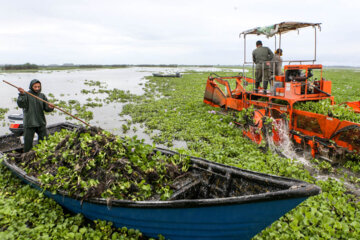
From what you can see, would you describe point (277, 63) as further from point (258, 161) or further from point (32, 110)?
point (32, 110)

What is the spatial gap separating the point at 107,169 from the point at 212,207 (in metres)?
2.25

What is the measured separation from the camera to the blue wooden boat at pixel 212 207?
317 cm

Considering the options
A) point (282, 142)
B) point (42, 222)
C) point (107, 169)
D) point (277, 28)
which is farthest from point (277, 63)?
point (42, 222)

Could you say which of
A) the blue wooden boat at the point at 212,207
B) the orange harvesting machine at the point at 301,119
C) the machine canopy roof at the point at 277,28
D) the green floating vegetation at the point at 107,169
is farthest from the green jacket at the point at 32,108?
the machine canopy roof at the point at 277,28

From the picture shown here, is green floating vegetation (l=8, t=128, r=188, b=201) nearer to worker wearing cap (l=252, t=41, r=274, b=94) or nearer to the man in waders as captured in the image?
the man in waders

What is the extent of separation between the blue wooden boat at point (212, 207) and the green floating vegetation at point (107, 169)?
24 cm

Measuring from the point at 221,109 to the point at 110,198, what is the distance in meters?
9.91

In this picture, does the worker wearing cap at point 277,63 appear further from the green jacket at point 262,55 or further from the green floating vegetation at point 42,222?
the green floating vegetation at point 42,222

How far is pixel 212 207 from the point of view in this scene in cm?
332

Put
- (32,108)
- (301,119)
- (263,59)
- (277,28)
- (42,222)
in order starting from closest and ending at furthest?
1. (42,222)
2. (32,108)
3. (301,119)
4. (277,28)
5. (263,59)

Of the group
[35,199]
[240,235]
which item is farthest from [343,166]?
[35,199]

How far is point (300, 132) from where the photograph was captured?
7746 mm

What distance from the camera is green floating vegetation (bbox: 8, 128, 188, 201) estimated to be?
172 inches

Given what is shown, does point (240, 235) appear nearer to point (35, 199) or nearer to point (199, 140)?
point (35, 199)
